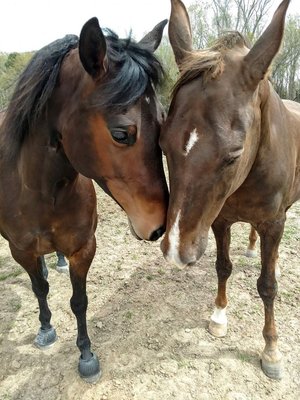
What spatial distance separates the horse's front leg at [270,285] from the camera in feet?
7.58

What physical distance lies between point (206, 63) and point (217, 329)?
7.22 ft

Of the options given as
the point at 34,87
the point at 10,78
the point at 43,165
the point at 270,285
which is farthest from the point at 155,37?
the point at 270,285

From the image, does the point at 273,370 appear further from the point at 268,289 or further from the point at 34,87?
the point at 34,87

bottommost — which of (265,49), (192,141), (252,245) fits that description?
(252,245)

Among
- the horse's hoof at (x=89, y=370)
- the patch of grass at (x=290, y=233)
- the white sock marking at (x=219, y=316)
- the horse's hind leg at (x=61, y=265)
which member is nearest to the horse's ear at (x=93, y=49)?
the horse's hoof at (x=89, y=370)

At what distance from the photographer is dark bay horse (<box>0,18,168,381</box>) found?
1514 mm

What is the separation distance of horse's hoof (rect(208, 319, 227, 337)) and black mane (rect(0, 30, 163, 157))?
2.12 m

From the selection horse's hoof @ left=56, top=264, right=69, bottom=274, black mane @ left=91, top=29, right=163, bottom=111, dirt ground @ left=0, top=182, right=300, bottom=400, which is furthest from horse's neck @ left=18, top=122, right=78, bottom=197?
horse's hoof @ left=56, top=264, right=69, bottom=274

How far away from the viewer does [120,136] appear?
151cm

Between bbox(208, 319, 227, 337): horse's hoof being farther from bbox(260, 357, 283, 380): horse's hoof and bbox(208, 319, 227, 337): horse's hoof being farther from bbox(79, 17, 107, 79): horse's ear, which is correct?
bbox(79, 17, 107, 79): horse's ear

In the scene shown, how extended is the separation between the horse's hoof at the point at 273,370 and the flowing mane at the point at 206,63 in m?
2.07

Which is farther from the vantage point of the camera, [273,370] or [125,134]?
[273,370]

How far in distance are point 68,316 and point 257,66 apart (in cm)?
267

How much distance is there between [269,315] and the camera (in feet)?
8.47
